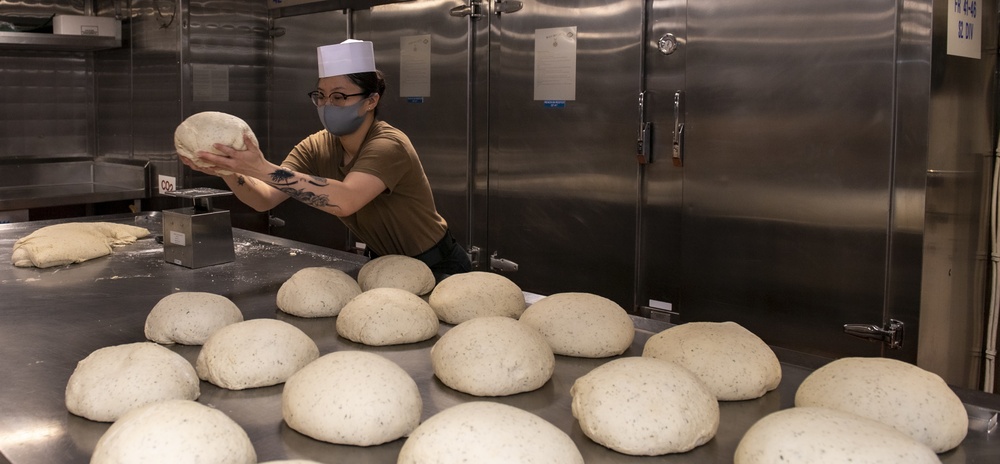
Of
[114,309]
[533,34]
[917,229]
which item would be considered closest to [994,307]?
[917,229]

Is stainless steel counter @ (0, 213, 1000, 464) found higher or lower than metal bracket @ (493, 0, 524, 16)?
lower

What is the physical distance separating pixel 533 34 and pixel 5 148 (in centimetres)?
351

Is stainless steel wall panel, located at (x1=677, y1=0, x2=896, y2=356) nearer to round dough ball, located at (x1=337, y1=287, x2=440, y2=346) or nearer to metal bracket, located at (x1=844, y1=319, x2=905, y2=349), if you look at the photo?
metal bracket, located at (x1=844, y1=319, x2=905, y2=349)

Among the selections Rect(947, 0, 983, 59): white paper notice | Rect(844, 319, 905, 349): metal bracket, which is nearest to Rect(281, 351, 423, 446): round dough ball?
Rect(844, 319, 905, 349): metal bracket

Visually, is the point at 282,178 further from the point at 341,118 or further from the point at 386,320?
the point at 386,320

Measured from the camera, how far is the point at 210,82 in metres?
5.16

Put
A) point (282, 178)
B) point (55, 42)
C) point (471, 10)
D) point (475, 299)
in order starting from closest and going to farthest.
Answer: point (475, 299), point (282, 178), point (471, 10), point (55, 42)

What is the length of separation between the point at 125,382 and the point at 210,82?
4.00 meters

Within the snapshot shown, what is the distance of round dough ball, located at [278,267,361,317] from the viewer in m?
2.11

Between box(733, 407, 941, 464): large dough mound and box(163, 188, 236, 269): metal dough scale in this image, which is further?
box(163, 188, 236, 269): metal dough scale

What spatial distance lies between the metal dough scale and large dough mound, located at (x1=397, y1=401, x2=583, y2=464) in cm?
163

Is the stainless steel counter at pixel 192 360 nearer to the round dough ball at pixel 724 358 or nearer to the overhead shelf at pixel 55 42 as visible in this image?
the round dough ball at pixel 724 358

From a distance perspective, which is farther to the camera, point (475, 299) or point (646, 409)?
point (475, 299)

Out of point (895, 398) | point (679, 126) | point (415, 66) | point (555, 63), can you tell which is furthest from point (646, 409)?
point (415, 66)
